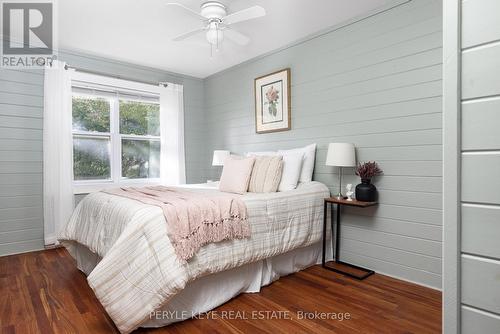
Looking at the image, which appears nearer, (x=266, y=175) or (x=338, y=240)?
(x=266, y=175)

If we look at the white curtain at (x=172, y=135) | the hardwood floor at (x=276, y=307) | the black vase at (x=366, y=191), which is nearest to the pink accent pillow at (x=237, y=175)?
the hardwood floor at (x=276, y=307)

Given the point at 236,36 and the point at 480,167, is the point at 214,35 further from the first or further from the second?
the point at 480,167

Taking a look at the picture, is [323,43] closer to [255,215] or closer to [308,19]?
[308,19]

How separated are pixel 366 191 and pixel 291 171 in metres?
0.78

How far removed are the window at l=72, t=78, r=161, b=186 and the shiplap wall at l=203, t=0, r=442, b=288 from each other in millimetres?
2309

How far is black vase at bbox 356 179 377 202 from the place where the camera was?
263 cm

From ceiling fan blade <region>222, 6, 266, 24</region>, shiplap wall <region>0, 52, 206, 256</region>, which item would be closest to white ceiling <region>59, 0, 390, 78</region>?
ceiling fan blade <region>222, 6, 266, 24</region>

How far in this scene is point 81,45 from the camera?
354cm

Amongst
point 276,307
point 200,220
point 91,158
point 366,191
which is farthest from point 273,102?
point 91,158

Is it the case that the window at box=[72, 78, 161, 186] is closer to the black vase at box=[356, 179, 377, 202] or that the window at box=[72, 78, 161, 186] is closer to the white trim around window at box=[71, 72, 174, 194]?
Answer: the white trim around window at box=[71, 72, 174, 194]

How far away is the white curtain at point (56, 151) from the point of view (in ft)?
11.5

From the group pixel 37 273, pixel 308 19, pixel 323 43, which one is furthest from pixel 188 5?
pixel 37 273

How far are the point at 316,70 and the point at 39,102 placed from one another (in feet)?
11.0

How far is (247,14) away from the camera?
235 cm
